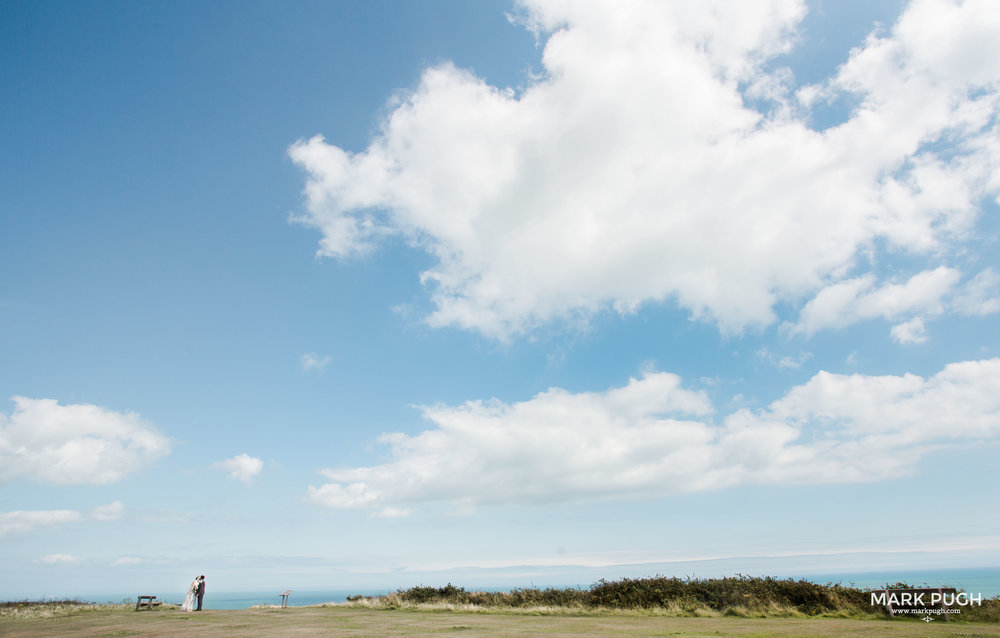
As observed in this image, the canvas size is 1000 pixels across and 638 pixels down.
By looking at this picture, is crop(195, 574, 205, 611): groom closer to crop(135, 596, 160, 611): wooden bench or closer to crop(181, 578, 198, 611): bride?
crop(181, 578, 198, 611): bride

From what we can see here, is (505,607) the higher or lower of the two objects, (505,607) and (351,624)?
the lower

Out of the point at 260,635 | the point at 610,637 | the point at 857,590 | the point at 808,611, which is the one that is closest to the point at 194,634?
the point at 260,635

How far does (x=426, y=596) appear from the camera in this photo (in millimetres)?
36438

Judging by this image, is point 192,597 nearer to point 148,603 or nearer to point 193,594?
point 193,594

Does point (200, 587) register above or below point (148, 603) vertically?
above

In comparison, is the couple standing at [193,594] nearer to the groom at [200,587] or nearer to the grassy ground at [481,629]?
the groom at [200,587]

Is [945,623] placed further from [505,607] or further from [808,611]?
[505,607]

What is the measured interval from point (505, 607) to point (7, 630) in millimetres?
23350

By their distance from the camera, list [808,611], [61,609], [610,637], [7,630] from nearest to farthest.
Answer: [610,637], [7,630], [808,611], [61,609]

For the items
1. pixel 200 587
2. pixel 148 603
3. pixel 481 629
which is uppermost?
pixel 481 629

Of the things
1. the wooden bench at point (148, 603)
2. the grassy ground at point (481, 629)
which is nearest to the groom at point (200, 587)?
the wooden bench at point (148, 603)

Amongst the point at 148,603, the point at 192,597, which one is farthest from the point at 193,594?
the point at 148,603

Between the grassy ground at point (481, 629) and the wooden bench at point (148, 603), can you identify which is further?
the wooden bench at point (148, 603)

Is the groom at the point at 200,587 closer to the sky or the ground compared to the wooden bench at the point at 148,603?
closer to the sky
